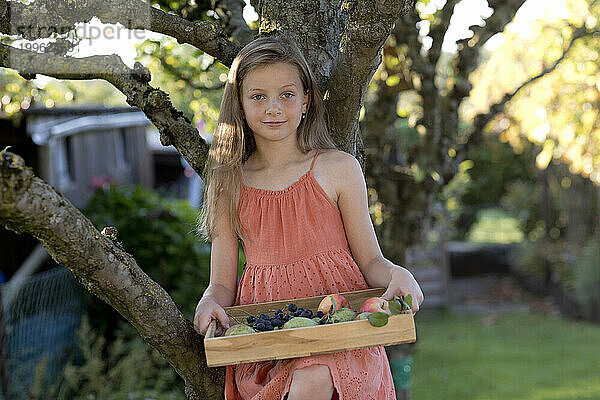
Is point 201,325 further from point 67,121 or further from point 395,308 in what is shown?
point 67,121

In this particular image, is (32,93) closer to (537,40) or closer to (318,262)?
(318,262)

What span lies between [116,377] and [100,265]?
3.42m

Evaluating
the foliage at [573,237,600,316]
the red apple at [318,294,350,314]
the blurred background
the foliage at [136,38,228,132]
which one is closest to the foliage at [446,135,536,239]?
the blurred background

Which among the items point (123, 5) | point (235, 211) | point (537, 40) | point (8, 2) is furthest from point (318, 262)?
point (537, 40)

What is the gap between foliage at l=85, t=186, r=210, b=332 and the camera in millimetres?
5898

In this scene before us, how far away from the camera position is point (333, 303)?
1993mm

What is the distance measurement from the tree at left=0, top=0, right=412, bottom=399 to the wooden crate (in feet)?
0.64

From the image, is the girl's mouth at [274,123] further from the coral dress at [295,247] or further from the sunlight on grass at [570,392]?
the sunlight on grass at [570,392]

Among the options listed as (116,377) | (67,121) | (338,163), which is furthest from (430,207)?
(67,121)

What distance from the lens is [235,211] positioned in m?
2.29

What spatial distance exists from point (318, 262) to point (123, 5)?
3.26ft

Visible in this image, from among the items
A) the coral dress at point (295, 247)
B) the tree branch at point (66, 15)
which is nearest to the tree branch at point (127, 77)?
the tree branch at point (66, 15)

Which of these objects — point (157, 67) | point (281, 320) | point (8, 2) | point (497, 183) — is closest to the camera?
point (281, 320)

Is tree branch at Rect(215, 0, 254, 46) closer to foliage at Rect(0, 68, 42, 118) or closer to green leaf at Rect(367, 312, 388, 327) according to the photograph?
green leaf at Rect(367, 312, 388, 327)
